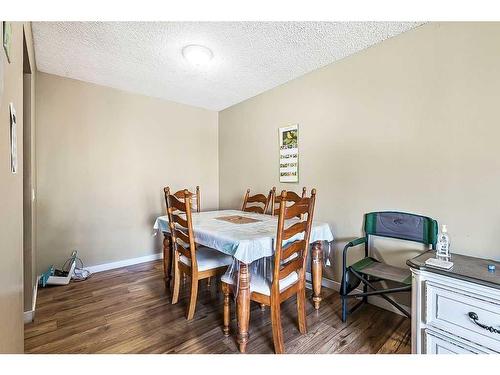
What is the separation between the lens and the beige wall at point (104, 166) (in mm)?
2701

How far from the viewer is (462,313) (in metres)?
1.17

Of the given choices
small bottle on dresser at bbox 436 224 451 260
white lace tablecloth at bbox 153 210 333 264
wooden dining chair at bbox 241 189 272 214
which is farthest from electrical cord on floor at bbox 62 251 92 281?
small bottle on dresser at bbox 436 224 451 260

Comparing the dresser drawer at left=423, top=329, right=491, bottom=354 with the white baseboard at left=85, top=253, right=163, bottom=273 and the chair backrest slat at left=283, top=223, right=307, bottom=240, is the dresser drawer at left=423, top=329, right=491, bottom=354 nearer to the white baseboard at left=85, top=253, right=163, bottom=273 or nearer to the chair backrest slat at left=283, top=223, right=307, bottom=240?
the chair backrest slat at left=283, top=223, right=307, bottom=240

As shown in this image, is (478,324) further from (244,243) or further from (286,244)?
(244,243)

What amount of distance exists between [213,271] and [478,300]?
62.6 inches

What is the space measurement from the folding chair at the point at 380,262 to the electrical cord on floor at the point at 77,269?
2.69m

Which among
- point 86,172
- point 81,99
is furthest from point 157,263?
point 81,99

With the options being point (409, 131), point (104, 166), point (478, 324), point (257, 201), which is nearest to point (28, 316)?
point (104, 166)

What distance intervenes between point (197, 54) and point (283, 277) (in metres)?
2.01

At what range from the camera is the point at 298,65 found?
8.34 feet

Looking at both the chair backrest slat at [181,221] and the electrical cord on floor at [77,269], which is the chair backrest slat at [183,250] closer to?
the chair backrest slat at [181,221]

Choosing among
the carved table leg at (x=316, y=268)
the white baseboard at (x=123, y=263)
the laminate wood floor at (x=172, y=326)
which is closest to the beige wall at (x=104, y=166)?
the white baseboard at (x=123, y=263)
